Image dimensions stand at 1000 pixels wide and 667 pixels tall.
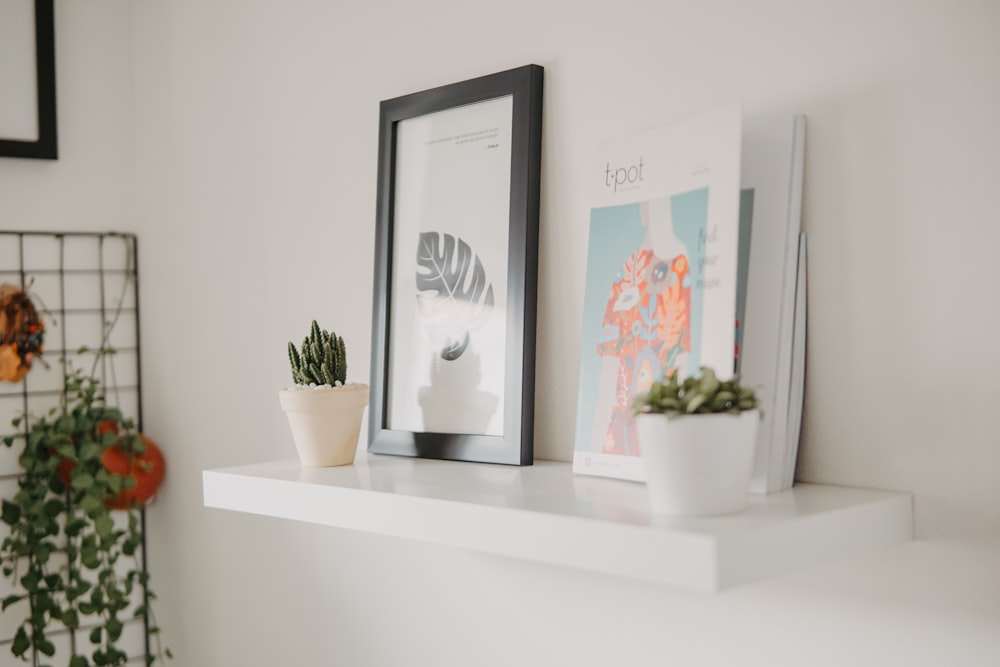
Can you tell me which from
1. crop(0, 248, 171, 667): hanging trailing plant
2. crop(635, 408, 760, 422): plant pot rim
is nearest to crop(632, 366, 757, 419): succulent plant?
crop(635, 408, 760, 422): plant pot rim

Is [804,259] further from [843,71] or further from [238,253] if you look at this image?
[238,253]

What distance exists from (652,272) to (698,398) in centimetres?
23

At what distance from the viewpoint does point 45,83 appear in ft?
6.04

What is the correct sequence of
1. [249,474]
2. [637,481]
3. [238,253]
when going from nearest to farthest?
[637,481] < [249,474] < [238,253]

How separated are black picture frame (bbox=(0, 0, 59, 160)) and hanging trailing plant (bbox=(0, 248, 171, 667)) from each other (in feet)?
1.27

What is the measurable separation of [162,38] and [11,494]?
0.88m

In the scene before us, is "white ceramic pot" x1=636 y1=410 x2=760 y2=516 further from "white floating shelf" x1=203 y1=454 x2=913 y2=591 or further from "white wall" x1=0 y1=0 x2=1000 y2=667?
"white wall" x1=0 y1=0 x2=1000 y2=667

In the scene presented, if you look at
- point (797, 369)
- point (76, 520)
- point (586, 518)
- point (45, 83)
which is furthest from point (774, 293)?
point (45, 83)

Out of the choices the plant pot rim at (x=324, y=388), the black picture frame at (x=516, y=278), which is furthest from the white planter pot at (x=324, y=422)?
the black picture frame at (x=516, y=278)

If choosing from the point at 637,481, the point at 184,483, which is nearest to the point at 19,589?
the point at 184,483

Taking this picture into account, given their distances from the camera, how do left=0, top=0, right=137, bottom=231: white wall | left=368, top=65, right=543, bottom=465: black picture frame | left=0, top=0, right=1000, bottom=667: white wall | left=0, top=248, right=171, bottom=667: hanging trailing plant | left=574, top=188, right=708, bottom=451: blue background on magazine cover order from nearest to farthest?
left=0, top=0, right=1000, bottom=667: white wall
left=574, top=188, right=708, bottom=451: blue background on magazine cover
left=368, top=65, right=543, bottom=465: black picture frame
left=0, top=248, right=171, bottom=667: hanging trailing plant
left=0, top=0, right=137, bottom=231: white wall

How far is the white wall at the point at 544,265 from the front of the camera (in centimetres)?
86

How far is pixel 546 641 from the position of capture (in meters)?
1.20

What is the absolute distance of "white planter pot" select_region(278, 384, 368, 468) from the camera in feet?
3.90
